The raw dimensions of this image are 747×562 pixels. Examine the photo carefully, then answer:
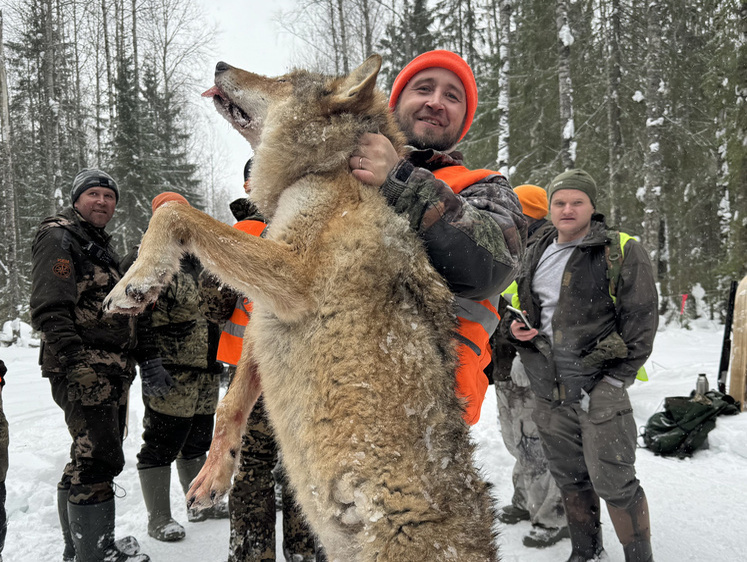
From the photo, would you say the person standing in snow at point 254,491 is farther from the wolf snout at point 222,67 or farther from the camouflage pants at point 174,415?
the camouflage pants at point 174,415

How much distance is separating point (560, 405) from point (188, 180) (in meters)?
26.5

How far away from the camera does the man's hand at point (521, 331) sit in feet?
13.0

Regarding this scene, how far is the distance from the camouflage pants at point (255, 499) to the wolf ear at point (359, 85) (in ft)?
6.61

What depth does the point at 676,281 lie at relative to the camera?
1636 centimetres

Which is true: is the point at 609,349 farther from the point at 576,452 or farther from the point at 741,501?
the point at 741,501

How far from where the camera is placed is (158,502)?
4.20m

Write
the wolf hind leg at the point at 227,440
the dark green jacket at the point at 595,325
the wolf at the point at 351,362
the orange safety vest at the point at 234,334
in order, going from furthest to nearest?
the dark green jacket at the point at 595,325, the orange safety vest at the point at 234,334, the wolf hind leg at the point at 227,440, the wolf at the point at 351,362

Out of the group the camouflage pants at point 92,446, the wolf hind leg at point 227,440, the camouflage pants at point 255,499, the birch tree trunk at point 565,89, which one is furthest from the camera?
the birch tree trunk at point 565,89

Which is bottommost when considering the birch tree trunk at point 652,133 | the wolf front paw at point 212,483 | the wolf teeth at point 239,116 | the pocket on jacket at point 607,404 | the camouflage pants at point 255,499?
the camouflage pants at point 255,499

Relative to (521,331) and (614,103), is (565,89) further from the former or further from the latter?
(521,331)

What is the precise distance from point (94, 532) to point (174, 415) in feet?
3.68

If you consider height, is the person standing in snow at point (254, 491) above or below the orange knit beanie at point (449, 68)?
below

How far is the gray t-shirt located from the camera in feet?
13.0

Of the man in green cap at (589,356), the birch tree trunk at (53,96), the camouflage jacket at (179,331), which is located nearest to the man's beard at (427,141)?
the man in green cap at (589,356)
